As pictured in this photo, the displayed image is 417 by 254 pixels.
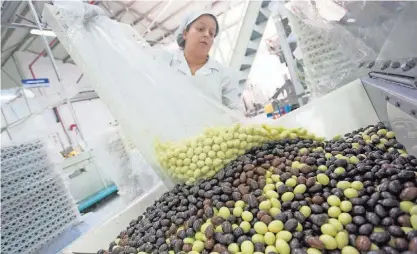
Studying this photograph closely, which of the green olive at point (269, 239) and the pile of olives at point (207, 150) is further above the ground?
the pile of olives at point (207, 150)

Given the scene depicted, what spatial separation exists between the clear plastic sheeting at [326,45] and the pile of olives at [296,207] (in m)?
0.93

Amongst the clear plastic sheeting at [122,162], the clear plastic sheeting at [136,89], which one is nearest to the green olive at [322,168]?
Result: the clear plastic sheeting at [136,89]

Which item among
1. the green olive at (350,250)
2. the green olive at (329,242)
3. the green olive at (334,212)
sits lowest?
the green olive at (350,250)

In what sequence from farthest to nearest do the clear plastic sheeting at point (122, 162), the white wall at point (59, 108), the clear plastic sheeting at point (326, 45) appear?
the white wall at point (59, 108), the clear plastic sheeting at point (122, 162), the clear plastic sheeting at point (326, 45)

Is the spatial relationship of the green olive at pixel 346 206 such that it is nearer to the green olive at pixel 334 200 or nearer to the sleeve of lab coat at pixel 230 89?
the green olive at pixel 334 200

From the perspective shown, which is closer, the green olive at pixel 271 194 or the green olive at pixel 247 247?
the green olive at pixel 247 247

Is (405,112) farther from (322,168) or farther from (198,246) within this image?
(198,246)

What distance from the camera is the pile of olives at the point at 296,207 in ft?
2.44

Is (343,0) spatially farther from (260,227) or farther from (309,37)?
(260,227)

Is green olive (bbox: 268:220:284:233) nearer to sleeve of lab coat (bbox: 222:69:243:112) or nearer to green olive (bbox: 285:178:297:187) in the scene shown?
green olive (bbox: 285:178:297:187)

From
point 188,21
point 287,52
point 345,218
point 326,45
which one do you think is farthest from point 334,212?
point 287,52

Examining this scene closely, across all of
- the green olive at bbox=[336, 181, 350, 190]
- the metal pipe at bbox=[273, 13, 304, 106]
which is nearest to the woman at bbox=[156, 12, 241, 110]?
the green olive at bbox=[336, 181, 350, 190]

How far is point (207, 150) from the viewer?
130cm

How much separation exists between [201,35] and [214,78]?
325 mm
